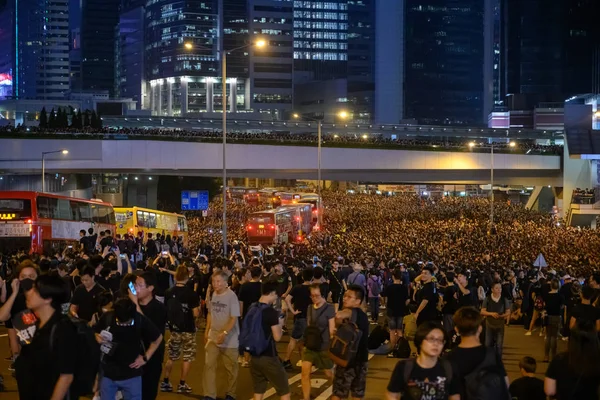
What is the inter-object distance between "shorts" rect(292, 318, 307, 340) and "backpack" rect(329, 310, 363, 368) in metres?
4.16

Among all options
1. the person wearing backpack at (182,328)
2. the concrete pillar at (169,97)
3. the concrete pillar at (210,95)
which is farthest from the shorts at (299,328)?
the concrete pillar at (169,97)

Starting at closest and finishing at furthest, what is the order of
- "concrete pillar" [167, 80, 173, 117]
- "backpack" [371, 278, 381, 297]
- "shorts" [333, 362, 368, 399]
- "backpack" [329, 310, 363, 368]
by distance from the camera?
"backpack" [329, 310, 363, 368] → "shorts" [333, 362, 368, 399] → "backpack" [371, 278, 381, 297] → "concrete pillar" [167, 80, 173, 117]

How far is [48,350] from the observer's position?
6863 millimetres

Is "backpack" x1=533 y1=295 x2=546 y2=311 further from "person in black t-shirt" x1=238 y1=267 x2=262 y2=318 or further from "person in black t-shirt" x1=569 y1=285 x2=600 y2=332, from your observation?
"person in black t-shirt" x1=238 y1=267 x2=262 y2=318

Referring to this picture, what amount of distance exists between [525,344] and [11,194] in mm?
16807

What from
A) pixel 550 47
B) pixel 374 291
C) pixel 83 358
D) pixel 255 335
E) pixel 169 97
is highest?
pixel 550 47

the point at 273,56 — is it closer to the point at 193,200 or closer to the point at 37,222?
the point at 193,200

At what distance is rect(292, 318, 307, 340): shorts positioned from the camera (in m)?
13.6

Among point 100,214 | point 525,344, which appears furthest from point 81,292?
point 100,214

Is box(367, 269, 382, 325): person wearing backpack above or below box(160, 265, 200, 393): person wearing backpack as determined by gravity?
below

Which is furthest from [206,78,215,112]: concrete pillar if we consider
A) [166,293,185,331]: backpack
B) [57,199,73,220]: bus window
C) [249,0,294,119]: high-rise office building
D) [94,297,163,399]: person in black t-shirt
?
[94,297,163,399]: person in black t-shirt

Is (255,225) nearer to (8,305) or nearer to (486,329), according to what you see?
(486,329)

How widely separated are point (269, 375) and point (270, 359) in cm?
17

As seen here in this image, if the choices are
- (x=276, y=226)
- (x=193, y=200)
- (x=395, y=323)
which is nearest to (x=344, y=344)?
(x=395, y=323)
